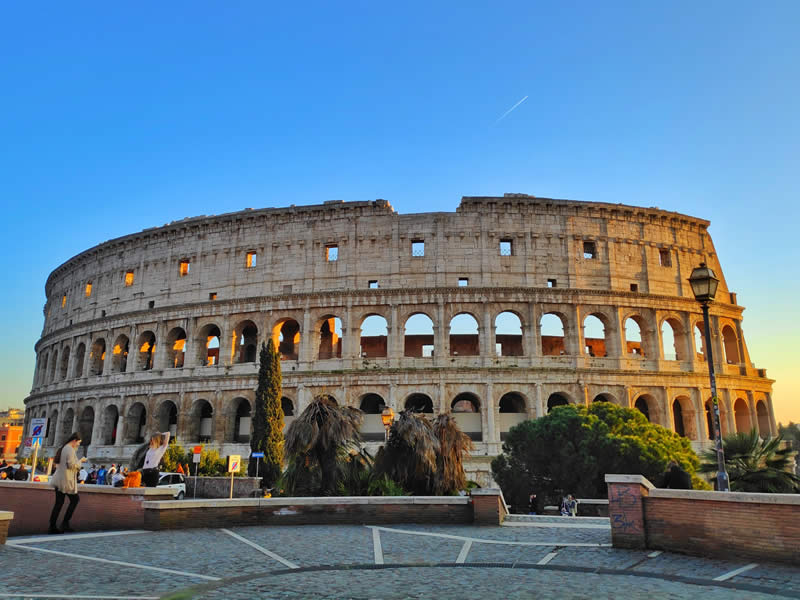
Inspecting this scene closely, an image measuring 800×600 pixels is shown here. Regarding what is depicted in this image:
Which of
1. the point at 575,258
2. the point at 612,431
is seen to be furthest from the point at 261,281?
the point at 612,431

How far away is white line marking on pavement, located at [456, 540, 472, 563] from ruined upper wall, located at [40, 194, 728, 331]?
89.2 ft

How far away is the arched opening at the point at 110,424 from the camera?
42.4 metres

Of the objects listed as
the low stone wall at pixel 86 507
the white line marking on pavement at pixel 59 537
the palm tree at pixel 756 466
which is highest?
the palm tree at pixel 756 466

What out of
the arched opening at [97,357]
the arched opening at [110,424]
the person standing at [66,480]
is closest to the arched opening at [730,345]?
the person standing at [66,480]

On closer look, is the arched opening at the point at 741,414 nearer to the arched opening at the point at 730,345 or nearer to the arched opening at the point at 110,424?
the arched opening at the point at 730,345

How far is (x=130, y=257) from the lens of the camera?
1789 inches

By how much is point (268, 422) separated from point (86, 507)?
15943mm

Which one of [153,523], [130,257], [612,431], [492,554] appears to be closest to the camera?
[492,554]

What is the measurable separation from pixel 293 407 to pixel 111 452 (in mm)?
13468

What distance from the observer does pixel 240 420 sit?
132 feet

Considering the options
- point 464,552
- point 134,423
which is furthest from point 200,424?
point 464,552

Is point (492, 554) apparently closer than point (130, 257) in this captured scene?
Yes

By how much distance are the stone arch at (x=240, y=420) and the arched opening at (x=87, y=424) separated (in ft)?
40.1

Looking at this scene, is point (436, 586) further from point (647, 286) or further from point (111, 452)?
point (111, 452)
